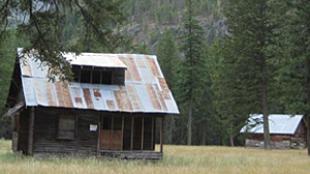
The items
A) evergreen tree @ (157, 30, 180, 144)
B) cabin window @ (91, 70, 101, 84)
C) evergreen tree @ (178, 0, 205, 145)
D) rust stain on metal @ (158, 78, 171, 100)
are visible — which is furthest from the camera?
evergreen tree @ (157, 30, 180, 144)

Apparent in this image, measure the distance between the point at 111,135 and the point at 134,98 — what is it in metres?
2.48

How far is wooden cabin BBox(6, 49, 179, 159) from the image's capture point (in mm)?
31922

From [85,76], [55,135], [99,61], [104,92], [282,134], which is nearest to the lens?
[55,135]

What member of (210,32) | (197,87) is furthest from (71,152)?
(210,32)

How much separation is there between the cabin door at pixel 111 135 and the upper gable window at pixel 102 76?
2333 mm

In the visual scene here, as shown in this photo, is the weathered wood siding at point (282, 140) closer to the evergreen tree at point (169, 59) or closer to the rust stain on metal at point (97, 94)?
the evergreen tree at point (169, 59)

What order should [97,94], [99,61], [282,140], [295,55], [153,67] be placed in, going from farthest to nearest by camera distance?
[282,140] → [295,55] → [153,67] → [99,61] → [97,94]

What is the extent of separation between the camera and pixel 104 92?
3353 cm

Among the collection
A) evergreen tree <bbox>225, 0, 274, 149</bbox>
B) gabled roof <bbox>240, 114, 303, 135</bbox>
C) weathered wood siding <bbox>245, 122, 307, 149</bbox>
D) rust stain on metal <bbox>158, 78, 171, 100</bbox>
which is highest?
evergreen tree <bbox>225, 0, 274, 149</bbox>

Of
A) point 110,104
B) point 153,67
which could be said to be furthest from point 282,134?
point 110,104

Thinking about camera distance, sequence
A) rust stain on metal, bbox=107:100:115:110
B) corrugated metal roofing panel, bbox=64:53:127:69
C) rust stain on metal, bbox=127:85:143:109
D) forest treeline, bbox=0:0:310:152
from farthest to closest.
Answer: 1. corrugated metal roofing panel, bbox=64:53:127:69
2. rust stain on metal, bbox=127:85:143:109
3. rust stain on metal, bbox=107:100:115:110
4. forest treeline, bbox=0:0:310:152

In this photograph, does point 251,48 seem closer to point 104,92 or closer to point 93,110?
point 104,92

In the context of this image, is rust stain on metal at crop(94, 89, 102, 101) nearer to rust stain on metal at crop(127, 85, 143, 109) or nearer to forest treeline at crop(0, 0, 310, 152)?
rust stain on metal at crop(127, 85, 143, 109)

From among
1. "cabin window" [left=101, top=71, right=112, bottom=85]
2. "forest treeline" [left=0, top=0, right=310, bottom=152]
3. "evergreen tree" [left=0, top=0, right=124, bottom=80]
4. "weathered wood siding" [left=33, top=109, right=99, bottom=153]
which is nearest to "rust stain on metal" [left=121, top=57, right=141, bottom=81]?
"cabin window" [left=101, top=71, right=112, bottom=85]
